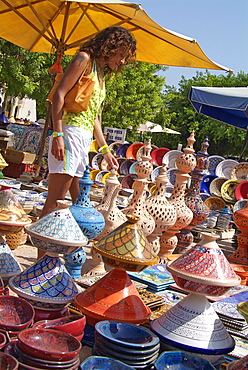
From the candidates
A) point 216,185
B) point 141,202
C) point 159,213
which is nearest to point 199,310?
point 141,202

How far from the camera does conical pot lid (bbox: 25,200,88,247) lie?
6.40 feet

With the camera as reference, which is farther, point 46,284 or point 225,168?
point 225,168

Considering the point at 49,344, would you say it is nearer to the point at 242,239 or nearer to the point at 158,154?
the point at 242,239

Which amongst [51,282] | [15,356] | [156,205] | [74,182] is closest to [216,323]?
[51,282]

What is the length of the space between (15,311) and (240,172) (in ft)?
22.5

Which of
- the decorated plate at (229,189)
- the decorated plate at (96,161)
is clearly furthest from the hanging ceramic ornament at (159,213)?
the decorated plate at (96,161)

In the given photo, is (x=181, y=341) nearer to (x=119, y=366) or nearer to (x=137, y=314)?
(x=137, y=314)

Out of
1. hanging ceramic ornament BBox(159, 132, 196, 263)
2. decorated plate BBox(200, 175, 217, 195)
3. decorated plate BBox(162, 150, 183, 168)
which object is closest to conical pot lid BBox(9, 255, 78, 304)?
hanging ceramic ornament BBox(159, 132, 196, 263)

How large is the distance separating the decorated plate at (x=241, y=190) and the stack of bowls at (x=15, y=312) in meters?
5.43

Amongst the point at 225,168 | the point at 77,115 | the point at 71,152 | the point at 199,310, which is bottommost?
the point at 199,310

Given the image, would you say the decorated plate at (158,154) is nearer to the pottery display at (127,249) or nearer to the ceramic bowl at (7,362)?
the pottery display at (127,249)

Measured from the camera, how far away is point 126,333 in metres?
1.70

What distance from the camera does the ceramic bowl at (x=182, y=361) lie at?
1593 millimetres

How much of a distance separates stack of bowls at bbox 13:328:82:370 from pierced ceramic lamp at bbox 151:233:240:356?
1.48ft
